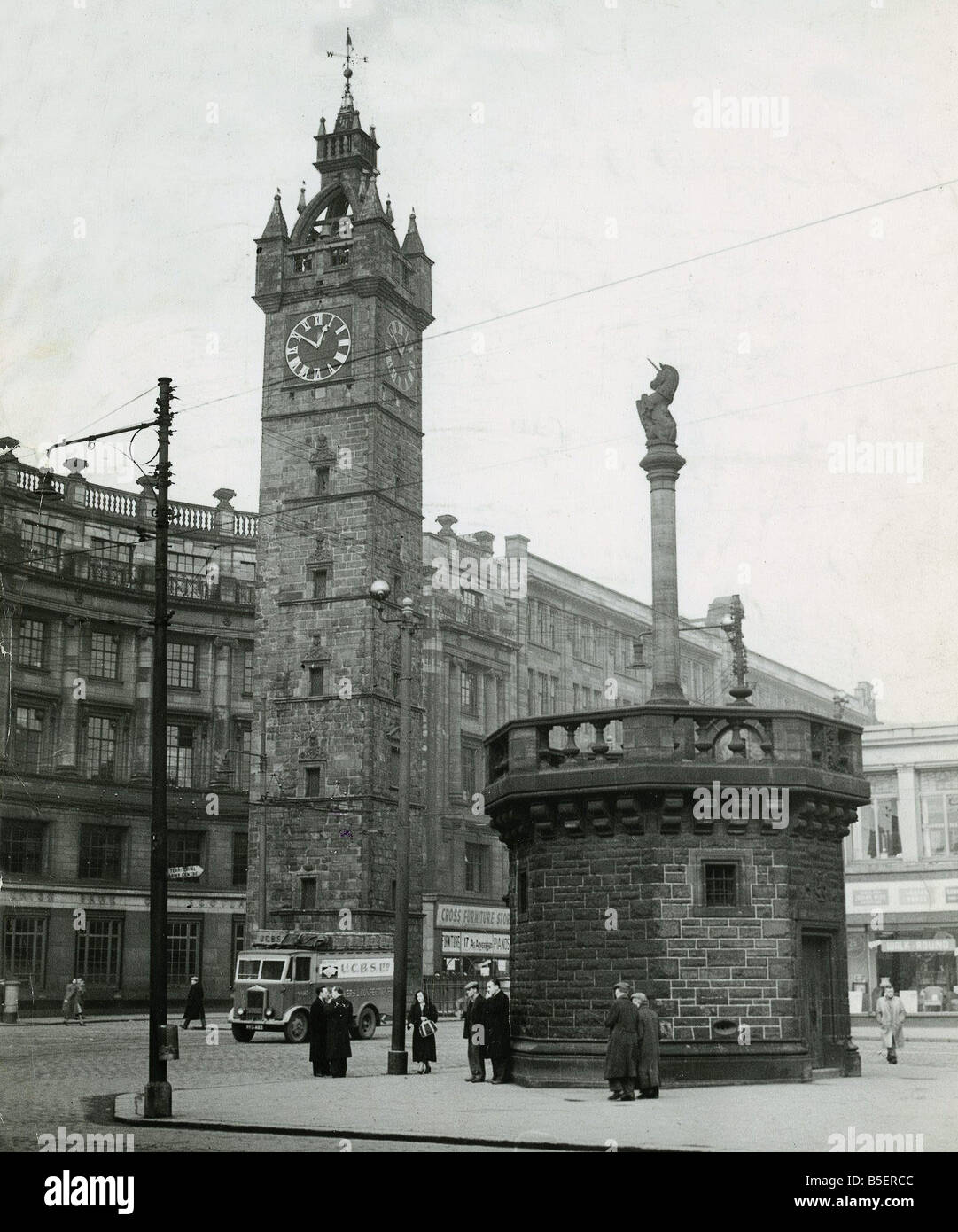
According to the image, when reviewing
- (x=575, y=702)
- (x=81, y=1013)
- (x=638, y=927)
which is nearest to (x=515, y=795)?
(x=638, y=927)

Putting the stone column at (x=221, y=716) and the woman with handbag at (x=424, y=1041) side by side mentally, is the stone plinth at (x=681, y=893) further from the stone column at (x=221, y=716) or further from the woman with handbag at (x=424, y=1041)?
the stone column at (x=221, y=716)

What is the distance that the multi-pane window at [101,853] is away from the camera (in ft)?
192

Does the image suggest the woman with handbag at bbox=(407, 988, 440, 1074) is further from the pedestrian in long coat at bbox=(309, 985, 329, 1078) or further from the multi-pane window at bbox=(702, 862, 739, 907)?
the multi-pane window at bbox=(702, 862, 739, 907)

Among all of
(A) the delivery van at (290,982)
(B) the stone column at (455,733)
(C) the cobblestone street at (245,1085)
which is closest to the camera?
(C) the cobblestone street at (245,1085)

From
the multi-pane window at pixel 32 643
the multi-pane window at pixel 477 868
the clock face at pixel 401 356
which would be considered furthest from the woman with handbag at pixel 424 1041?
the multi-pane window at pixel 477 868

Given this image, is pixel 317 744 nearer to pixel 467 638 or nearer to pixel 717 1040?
pixel 467 638

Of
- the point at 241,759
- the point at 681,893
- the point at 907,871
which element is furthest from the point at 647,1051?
the point at 241,759

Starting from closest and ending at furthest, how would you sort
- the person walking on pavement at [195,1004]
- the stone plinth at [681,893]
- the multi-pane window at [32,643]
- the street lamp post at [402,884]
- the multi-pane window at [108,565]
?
the stone plinth at [681,893] → the street lamp post at [402,884] → the person walking on pavement at [195,1004] → the multi-pane window at [32,643] → the multi-pane window at [108,565]

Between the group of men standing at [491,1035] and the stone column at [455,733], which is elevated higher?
the stone column at [455,733]

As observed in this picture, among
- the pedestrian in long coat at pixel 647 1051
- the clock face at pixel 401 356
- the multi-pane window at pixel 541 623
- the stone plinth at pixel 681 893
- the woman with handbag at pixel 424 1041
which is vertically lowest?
the woman with handbag at pixel 424 1041

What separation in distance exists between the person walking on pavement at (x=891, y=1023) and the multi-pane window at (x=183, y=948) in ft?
120

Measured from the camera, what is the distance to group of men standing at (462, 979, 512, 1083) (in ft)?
A: 79.4

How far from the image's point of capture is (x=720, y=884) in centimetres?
2261

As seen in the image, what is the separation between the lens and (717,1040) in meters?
22.0
